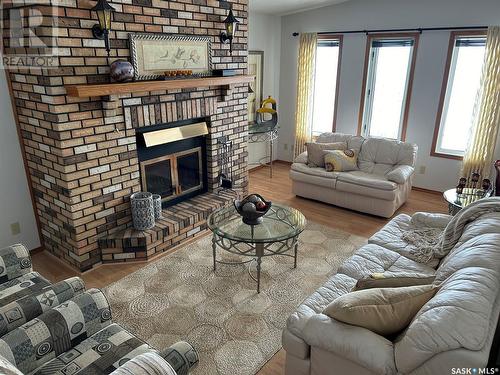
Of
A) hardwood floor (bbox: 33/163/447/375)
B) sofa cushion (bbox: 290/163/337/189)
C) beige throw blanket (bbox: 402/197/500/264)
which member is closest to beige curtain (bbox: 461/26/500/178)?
hardwood floor (bbox: 33/163/447/375)

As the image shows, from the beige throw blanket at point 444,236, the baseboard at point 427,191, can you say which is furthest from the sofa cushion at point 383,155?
the beige throw blanket at point 444,236

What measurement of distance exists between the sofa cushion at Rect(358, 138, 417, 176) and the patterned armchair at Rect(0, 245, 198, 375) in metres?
3.57

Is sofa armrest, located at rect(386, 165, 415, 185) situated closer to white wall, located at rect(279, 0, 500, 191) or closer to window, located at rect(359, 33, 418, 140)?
white wall, located at rect(279, 0, 500, 191)

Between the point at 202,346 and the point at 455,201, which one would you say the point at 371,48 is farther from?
the point at 202,346

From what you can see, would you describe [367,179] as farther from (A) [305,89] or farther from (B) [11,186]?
(B) [11,186]

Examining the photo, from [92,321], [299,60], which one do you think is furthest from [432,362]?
[299,60]

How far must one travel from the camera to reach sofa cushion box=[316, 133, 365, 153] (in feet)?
15.7

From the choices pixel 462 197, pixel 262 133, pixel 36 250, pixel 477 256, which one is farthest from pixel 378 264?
pixel 262 133

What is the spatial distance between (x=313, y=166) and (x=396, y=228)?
1.81 metres

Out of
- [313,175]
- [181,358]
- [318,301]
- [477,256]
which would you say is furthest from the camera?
[313,175]

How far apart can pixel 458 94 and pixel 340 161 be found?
5.86 feet

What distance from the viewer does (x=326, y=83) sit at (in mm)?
5797

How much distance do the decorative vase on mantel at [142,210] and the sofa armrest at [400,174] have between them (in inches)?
105

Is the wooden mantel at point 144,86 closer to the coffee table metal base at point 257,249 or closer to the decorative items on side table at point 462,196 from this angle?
the coffee table metal base at point 257,249
